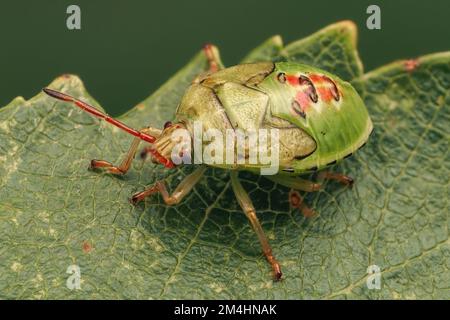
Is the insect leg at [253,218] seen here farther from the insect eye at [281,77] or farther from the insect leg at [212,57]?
the insect leg at [212,57]

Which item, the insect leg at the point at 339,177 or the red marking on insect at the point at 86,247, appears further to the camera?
the insect leg at the point at 339,177

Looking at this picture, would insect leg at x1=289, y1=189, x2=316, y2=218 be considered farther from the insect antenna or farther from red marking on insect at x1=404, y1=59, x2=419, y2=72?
red marking on insect at x1=404, y1=59, x2=419, y2=72

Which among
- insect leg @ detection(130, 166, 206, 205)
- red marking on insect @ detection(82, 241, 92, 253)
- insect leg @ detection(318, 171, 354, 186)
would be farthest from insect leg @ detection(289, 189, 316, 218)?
red marking on insect @ detection(82, 241, 92, 253)

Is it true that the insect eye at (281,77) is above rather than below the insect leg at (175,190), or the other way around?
above

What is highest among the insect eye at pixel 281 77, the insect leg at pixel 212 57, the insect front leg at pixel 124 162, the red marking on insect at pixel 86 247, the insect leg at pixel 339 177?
the insect leg at pixel 212 57

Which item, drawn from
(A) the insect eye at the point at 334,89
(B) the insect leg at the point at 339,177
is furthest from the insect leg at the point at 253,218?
(A) the insect eye at the point at 334,89

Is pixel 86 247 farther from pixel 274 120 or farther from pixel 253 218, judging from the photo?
pixel 274 120
